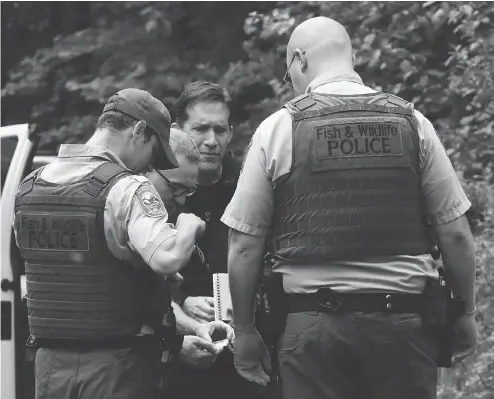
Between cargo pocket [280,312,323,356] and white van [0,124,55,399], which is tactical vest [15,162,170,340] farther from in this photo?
white van [0,124,55,399]

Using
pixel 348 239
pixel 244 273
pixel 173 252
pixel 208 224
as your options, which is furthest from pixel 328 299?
pixel 208 224

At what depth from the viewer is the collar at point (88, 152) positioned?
4.07m

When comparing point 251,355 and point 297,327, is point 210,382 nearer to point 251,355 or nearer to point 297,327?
point 251,355

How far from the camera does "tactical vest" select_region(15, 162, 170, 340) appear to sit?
396cm

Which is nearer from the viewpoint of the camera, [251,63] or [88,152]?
Answer: [88,152]

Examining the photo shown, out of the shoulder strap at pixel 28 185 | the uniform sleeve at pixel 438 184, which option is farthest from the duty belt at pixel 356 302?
the shoulder strap at pixel 28 185

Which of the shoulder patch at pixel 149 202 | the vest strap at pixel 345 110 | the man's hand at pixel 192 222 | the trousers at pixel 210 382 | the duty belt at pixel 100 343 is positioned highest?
the vest strap at pixel 345 110

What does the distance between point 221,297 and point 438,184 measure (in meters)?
1.21

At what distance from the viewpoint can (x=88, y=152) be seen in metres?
4.09

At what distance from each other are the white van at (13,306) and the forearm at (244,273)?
7.79ft

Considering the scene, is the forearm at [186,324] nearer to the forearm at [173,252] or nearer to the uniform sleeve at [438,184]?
the forearm at [173,252]

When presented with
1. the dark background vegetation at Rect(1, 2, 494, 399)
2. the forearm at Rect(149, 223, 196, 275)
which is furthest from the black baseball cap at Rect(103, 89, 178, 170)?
the dark background vegetation at Rect(1, 2, 494, 399)

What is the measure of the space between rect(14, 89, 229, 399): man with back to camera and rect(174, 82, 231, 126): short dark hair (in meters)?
1.24

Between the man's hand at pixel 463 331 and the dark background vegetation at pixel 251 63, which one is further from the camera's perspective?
the dark background vegetation at pixel 251 63
